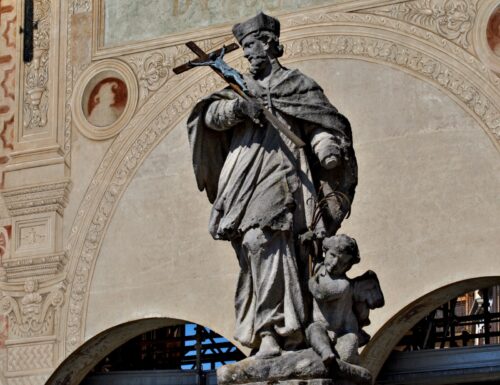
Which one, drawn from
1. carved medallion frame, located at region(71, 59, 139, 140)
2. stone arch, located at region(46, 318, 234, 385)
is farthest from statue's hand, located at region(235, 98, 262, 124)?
carved medallion frame, located at region(71, 59, 139, 140)

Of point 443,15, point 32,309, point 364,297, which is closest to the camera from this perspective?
point 364,297

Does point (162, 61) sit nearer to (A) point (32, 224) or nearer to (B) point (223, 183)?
(A) point (32, 224)

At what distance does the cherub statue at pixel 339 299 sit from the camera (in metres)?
6.94

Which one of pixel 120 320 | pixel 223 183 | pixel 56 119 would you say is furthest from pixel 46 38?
pixel 223 183

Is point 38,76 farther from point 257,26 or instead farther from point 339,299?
point 339,299

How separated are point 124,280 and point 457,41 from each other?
12.7 ft

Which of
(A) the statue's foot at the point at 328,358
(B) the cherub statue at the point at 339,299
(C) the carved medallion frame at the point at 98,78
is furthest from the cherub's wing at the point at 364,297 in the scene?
(C) the carved medallion frame at the point at 98,78

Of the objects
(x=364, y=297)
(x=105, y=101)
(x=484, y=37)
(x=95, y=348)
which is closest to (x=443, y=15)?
(x=484, y=37)

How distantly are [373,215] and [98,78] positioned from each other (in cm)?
340

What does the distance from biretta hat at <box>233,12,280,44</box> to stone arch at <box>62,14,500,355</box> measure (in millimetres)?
5367

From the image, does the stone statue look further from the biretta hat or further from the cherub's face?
the cherub's face

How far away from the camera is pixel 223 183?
7.30 m

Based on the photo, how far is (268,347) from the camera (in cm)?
697

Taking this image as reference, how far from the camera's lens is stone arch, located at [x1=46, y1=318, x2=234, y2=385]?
550 inches
